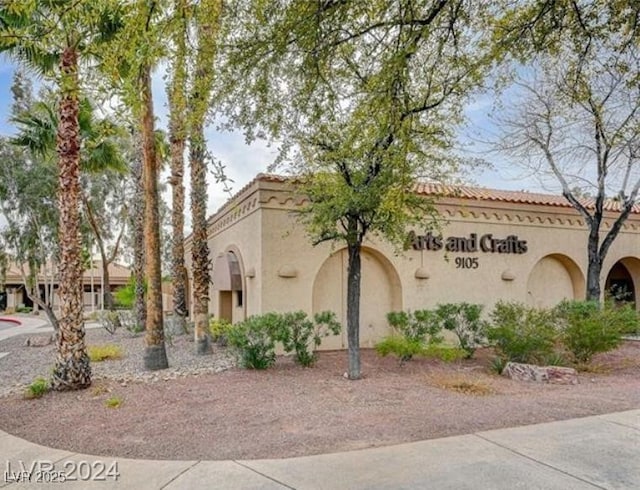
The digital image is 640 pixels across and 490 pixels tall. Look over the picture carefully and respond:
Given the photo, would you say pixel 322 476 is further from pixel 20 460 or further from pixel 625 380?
pixel 625 380

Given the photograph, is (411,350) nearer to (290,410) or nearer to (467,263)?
(290,410)

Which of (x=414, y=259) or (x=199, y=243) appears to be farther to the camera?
(x=414, y=259)

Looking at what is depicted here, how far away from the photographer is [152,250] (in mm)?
10766

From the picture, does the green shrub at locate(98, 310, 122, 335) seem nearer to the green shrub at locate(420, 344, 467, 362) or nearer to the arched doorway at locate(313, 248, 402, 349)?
the arched doorway at locate(313, 248, 402, 349)

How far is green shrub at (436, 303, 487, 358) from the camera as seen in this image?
40.2 feet

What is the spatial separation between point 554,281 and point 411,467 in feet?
48.3

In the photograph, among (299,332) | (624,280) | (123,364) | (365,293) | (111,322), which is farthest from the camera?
(624,280)

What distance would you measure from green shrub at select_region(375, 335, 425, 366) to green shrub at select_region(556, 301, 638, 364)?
3.47 meters

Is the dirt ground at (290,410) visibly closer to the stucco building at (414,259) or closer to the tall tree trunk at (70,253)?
the tall tree trunk at (70,253)

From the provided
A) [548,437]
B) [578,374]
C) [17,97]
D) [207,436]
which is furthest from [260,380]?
[17,97]

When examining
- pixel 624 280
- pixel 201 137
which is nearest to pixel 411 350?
pixel 201 137

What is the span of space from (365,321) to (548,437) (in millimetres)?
8814

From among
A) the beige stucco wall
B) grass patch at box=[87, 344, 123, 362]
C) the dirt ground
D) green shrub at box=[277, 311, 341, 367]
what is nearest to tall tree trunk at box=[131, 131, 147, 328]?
the beige stucco wall

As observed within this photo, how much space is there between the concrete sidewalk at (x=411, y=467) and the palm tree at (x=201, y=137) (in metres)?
3.70
